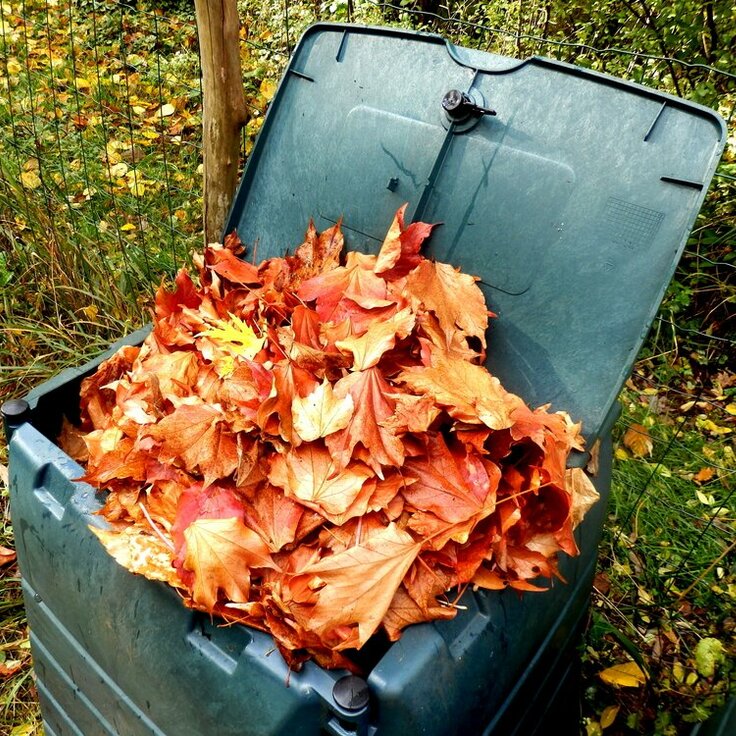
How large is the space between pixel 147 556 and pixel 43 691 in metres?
0.73

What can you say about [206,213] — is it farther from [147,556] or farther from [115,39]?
[115,39]

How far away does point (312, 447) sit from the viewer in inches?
41.9

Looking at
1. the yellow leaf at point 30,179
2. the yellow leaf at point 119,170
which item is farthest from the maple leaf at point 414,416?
the yellow leaf at point 119,170

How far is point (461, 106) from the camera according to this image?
4.44 feet

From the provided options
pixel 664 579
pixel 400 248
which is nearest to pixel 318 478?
pixel 400 248

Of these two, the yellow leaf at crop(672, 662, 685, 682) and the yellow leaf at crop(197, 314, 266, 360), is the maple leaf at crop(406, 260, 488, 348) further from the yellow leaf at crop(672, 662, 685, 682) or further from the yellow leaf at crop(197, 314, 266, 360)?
the yellow leaf at crop(672, 662, 685, 682)

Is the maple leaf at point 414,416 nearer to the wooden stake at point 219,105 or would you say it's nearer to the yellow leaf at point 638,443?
the wooden stake at point 219,105

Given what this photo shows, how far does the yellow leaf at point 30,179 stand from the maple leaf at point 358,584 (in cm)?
271

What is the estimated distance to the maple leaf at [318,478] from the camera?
1.01 meters

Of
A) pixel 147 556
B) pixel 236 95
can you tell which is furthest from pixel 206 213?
pixel 147 556

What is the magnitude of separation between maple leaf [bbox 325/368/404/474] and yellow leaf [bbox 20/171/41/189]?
253 cm

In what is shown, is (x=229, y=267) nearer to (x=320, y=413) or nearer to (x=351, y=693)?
(x=320, y=413)

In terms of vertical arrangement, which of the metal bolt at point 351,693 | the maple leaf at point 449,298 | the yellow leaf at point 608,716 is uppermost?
the maple leaf at point 449,298

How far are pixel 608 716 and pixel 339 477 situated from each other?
1220mm
